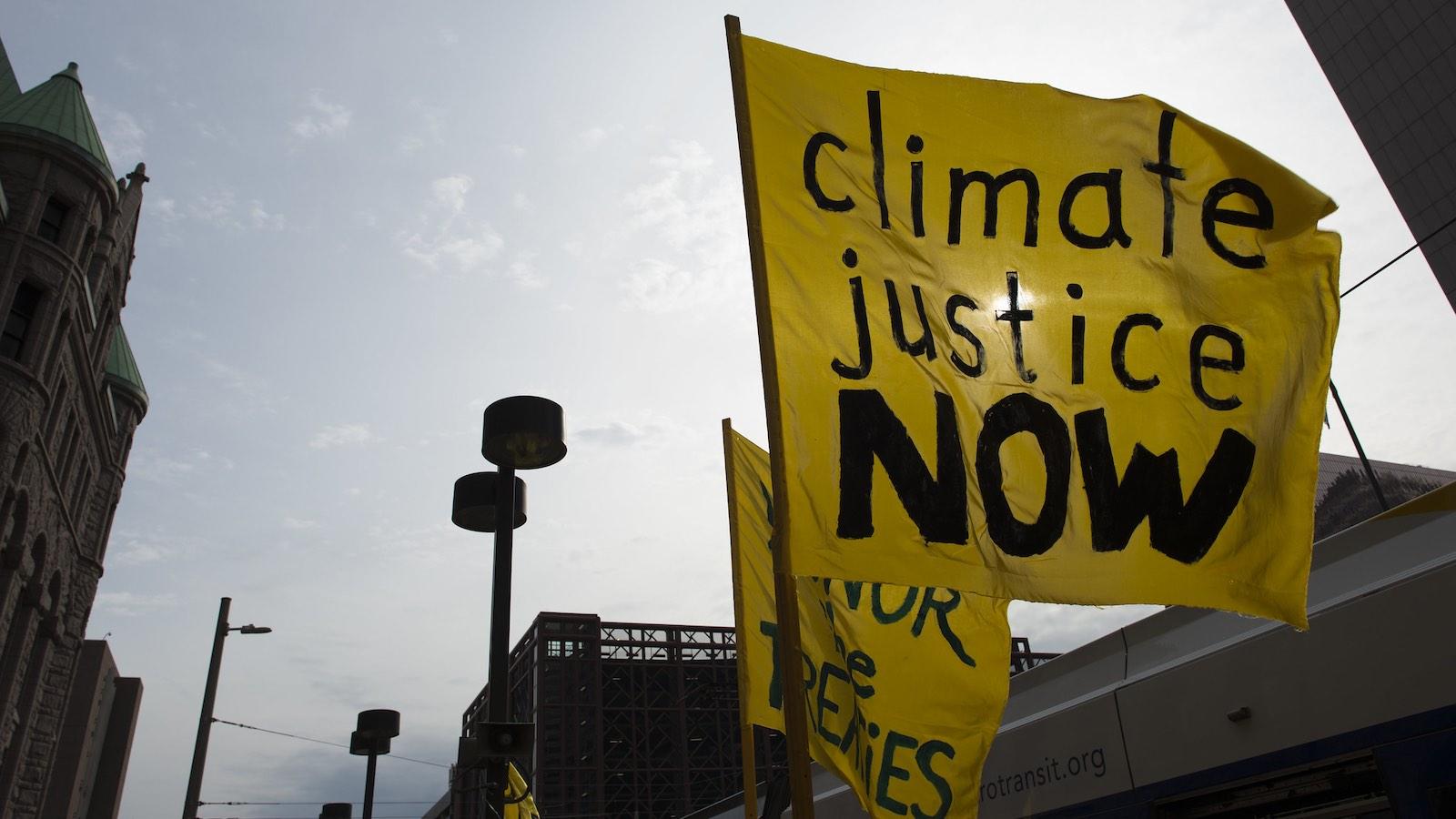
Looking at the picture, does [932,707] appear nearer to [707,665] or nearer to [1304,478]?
[1304,478]

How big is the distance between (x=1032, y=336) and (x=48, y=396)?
100ft

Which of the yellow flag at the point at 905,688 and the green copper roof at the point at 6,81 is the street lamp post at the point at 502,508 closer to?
the yellow flag at the point at 905,688

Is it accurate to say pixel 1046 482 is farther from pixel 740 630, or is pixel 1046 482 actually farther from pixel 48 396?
pixel 48 396

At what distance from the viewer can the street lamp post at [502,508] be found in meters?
5.75

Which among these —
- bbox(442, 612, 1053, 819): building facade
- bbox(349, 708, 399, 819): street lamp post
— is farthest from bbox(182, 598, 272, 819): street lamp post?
bbox(442, 612, 1053, 819): building facade

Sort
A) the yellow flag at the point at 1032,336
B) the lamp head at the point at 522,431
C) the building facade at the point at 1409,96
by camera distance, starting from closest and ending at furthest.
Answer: the yellow flag at the point at 1032,336 < the lamp head at the point at 522,431 < the building facade at the point at 1409,96

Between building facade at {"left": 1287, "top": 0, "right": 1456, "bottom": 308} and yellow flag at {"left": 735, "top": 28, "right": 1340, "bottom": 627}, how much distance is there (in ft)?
156

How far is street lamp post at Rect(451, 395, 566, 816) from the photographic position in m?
5.75

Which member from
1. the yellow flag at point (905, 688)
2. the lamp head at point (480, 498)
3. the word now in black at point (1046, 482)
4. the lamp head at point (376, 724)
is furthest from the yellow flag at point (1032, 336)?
the lamp head at point (376, 724)

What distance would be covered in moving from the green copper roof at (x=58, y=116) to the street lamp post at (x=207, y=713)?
59.6ft

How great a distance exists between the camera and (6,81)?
3222 centimetres

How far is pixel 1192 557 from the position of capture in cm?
423

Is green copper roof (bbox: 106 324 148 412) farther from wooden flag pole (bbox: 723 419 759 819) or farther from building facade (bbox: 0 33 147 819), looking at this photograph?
wooden flag pole (bbox: 723 419 759 819)

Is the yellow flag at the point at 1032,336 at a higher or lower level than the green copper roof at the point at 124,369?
lower
